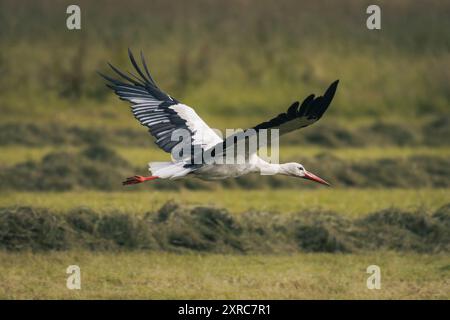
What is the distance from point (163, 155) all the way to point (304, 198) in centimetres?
301

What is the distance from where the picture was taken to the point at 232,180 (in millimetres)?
13383

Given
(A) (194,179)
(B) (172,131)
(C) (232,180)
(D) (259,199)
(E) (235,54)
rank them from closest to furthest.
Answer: (B) (172,131) < (D) (259,199) < (A) (194,179) < (C) (232,180) < (E) (235,54)

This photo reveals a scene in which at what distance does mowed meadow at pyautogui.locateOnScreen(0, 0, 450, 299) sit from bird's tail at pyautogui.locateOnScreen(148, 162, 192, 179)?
0.78 metres

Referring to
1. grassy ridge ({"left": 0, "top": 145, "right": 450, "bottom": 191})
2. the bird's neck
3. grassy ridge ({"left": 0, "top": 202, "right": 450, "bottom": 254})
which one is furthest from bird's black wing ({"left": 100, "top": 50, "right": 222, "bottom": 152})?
grassy ridge ({"left": 0, "top": 145, "right": 450, "bottom": 191})

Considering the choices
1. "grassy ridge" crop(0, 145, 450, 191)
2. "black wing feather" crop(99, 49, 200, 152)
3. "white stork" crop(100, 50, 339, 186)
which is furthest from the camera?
"grassy ridge" crop(0, 145, 450, 191)

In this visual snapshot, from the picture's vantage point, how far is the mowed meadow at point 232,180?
29.7 feet

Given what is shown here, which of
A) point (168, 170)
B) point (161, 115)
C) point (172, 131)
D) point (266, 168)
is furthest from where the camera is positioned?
point (161, 115)

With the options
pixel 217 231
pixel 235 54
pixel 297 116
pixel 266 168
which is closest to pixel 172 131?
pixel 266 168

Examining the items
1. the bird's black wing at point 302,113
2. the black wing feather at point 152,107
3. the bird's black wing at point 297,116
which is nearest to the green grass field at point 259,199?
the black wing feather at point 152,107

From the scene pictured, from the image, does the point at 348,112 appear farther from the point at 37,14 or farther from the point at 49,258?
the point at 49,258

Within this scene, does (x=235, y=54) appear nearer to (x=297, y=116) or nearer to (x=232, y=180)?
(x=232, y=180)

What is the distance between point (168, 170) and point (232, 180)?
4686 millimetres

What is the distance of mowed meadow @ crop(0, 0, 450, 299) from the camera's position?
29.7ft

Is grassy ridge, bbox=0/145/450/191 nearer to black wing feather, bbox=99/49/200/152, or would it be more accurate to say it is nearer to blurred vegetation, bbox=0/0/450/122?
black wing feather, bbox=99/49/200/152
